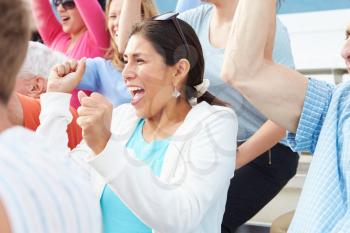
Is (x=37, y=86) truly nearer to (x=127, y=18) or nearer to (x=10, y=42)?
(x=127, y=18)

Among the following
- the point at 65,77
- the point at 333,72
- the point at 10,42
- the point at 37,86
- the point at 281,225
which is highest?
the point at 10,42

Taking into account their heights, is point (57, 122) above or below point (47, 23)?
above

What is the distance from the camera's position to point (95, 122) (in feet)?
3.18

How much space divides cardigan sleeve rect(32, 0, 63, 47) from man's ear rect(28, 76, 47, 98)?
0.62m

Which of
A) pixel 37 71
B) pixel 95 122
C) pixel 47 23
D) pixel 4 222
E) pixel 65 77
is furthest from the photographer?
pixel 47 23

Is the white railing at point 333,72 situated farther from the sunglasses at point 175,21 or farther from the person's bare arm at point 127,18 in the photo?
the sunglasses at point 175,21

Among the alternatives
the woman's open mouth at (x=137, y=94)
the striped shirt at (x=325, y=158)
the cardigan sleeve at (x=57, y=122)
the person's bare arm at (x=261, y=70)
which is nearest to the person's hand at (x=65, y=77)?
the cardigan sleeve at (x=57, y=122)

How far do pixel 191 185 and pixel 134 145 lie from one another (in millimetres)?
232

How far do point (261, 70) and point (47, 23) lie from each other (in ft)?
4.39

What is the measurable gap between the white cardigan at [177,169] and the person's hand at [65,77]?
0.16ft

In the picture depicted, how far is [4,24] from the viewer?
59 cm

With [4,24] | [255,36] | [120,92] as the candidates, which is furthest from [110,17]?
[4,24]

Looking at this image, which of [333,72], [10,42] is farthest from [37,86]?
[333,72]

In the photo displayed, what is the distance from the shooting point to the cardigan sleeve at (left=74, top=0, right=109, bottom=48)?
1969 millimetres
